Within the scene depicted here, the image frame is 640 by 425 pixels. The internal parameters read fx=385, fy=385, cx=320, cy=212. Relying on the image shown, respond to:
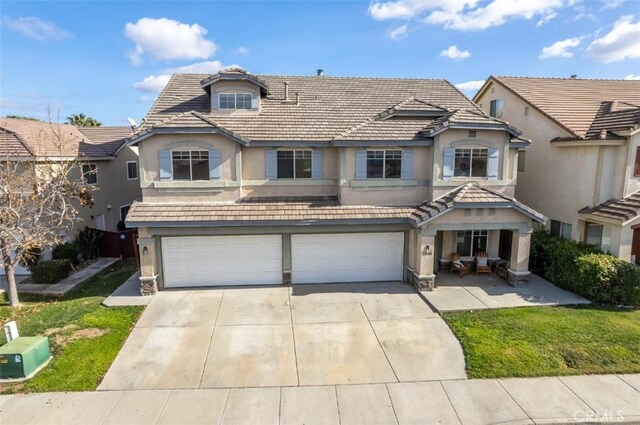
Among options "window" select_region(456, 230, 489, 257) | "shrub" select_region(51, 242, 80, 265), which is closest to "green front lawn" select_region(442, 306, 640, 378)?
"window" select_region(456, 230, 489, 257)

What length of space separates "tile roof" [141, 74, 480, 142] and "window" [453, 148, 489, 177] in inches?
81.7

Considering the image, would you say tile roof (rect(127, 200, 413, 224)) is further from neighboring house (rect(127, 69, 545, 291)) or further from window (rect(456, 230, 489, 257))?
window (rect(456, 230, 489, 257))

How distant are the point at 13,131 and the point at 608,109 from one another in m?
27.0

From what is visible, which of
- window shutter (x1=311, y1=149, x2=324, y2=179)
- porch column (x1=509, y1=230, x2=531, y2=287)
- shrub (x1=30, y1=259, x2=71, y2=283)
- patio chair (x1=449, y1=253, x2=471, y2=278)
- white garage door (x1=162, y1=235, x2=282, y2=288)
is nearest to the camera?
porch column (x1=509, y1=230, x2=531, y2=287)

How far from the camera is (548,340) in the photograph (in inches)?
414

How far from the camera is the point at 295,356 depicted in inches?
393

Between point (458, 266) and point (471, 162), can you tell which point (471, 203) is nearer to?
point (471, 162)

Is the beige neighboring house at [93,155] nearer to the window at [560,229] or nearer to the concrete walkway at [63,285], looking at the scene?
the concrete walkway at [63,285]

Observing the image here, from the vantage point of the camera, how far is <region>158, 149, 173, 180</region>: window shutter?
14500 mm

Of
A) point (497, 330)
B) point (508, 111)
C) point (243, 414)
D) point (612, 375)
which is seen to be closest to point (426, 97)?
point (508, 111)

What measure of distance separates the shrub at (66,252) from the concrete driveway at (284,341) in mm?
6655

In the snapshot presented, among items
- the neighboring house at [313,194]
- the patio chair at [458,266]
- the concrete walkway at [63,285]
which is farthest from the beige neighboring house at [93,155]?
the patio chair at [458,266]

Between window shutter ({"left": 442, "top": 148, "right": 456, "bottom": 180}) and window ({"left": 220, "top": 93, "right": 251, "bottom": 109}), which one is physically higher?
window ({"left": 220, "top": 93, "right": 251, "bottom": 109})

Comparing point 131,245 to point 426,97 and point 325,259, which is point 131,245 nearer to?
point 325,259
